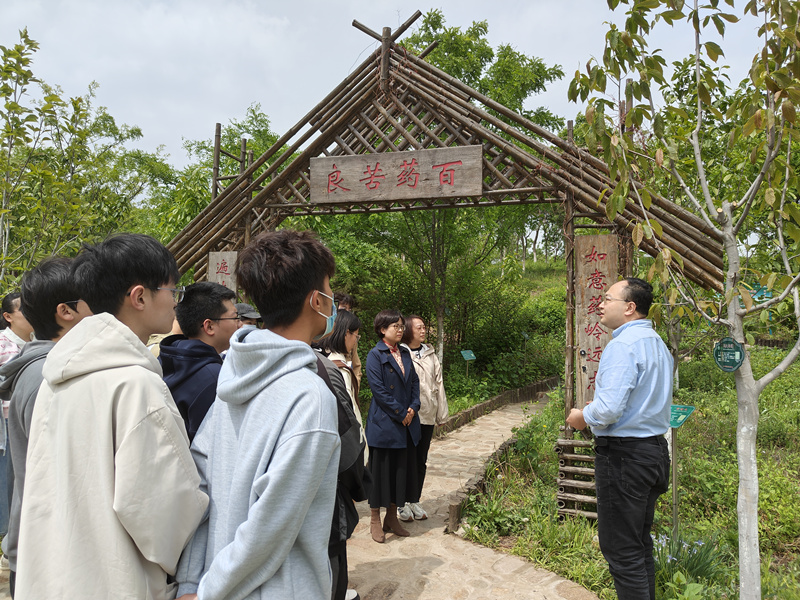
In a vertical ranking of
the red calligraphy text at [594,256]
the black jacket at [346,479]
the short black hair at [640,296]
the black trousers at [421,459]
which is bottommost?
the black trousers at [421,459]

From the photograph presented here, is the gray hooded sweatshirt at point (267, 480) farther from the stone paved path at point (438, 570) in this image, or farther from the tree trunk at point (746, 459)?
the stone paved path at point (438, 570)

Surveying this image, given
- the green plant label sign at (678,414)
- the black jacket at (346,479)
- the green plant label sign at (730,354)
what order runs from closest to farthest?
the black jacket at (346,479) < the green plant label sign at (730,354) < the green plant label sign at (678,414)

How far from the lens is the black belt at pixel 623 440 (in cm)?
296

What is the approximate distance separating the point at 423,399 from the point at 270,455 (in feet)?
12.2

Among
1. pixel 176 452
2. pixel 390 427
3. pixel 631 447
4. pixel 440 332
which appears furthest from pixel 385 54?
pixel 440 332

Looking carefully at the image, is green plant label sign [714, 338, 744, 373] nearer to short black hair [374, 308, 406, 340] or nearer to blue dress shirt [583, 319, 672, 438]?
blue dress shirt [583, 319, 672, 438]

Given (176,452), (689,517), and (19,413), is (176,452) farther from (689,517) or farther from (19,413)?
(689,517)

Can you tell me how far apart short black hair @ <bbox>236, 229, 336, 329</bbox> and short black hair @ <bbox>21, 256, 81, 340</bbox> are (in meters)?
1.22

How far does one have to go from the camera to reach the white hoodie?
1253 millimetres

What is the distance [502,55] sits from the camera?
35.2 feet

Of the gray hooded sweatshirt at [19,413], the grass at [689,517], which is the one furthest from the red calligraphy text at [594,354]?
the gray hooded sweatshirt at [19,413]

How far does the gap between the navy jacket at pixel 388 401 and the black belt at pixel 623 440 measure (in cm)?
174

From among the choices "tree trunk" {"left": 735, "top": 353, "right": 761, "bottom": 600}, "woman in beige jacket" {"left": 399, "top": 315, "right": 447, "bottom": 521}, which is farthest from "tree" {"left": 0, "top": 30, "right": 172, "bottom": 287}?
"tree trunk" {"left": 735, "top": 353, "right": 761, "bottom": 600}

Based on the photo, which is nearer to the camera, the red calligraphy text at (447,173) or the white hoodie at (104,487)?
the white hoodie at (104,487)
